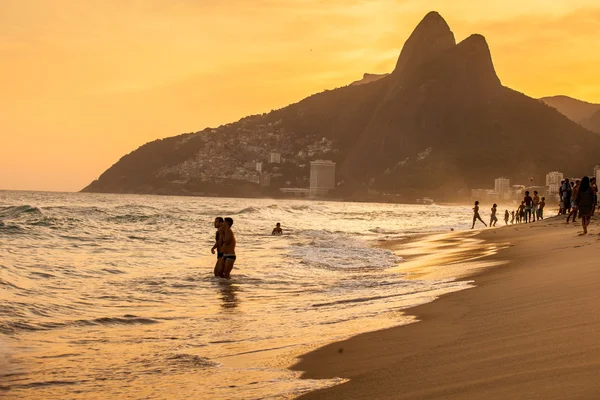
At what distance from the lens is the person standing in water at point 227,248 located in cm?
1541

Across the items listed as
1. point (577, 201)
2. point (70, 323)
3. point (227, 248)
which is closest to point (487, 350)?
point (70, 323)

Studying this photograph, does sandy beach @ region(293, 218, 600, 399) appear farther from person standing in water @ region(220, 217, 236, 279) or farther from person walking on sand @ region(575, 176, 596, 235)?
person walking on sand @ region(575, 176, 596, 235)

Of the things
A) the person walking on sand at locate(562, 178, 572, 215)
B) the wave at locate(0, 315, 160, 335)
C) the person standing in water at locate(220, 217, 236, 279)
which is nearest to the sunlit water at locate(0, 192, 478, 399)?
the wave at locate(0, 315, 160, 335)

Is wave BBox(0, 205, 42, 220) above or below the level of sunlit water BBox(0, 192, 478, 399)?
above

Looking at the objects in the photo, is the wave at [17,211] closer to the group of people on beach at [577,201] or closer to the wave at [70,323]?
the group of people on beach at [577,201]

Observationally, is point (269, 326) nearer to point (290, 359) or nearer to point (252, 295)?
point (290, 359)

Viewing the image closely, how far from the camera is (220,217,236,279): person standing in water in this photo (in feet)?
50.5

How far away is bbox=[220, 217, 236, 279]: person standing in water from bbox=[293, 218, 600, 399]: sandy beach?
7.02m

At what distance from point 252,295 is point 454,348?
7107 millimetres

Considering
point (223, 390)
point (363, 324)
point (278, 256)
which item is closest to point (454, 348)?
point (223, 390)

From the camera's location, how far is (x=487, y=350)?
17.5ft

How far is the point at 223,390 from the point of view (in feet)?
17.9

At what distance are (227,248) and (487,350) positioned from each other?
1088cm

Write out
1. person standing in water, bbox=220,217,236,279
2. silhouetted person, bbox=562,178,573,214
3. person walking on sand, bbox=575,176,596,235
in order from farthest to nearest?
silhouetted person, bbox=562,178,573,214
person walking on sand, bbox=575,176,596,235
person standing in water, bbox=220,217,236,279
